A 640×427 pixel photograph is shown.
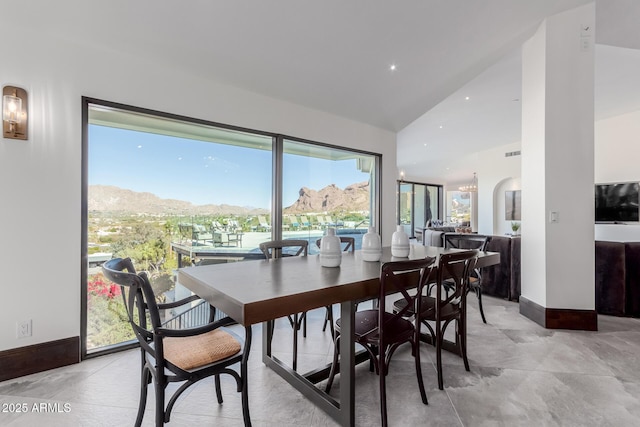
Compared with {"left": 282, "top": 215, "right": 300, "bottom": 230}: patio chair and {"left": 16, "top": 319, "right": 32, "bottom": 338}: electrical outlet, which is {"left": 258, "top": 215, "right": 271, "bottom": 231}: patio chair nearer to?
{"left": 282, "top": 215, "right": 300, "bottom": 230}: patio chair

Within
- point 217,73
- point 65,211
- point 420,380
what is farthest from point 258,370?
point 217,73

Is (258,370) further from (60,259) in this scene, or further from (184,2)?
(184,2)

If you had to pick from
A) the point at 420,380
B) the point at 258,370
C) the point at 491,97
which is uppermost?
the point at 491,97

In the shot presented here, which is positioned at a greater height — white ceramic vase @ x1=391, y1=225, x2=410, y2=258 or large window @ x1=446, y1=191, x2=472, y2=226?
large window @ x1=446, y1=191, x2=472, y2=226

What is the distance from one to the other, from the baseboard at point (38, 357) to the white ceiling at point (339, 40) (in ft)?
7.68

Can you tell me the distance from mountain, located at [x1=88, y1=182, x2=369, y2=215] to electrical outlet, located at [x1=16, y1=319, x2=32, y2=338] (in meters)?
0.92

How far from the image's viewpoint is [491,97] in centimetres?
527

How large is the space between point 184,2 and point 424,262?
2.51m

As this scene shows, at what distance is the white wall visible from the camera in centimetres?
213

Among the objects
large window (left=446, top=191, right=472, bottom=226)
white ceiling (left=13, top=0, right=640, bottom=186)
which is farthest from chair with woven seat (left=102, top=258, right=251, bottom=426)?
large window (left=446, top=191, right=472, bottom=226)

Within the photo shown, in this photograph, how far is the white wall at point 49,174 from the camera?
2135mm

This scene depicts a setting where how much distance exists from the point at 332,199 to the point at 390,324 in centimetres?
289

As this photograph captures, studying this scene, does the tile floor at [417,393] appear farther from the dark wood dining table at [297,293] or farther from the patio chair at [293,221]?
the patio chair at [293,221]

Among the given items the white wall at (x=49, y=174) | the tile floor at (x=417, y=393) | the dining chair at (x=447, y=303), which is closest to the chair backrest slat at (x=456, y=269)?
the dining chair at (x=447, y=303)
